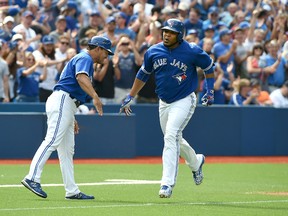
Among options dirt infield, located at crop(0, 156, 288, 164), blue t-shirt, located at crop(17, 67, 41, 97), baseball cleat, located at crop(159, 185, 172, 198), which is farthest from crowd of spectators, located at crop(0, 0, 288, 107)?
baseball cleat, located at crop(159, 185, 172, 198)

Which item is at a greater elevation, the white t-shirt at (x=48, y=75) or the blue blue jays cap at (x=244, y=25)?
the blue blue jays cap at (x=244, y=25)

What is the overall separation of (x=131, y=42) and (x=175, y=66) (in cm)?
848

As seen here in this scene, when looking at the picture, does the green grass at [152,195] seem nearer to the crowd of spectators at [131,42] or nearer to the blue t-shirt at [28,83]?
Answer: the blue t-shirt at [28,83]

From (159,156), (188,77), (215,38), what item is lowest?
(159,156)

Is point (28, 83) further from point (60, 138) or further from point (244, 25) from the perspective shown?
point (60, 138)

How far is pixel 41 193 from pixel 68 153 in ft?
2.06

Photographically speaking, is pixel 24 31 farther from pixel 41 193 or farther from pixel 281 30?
pixel 41 193

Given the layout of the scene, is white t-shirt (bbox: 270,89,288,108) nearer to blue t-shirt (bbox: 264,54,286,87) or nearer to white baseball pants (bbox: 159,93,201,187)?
blue t-shirt (bbox: 264,54,286,87)

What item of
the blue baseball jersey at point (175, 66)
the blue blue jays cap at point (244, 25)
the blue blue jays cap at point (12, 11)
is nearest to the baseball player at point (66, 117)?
the blue baseball jersey at point (175, 66)

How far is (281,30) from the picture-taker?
22656 mm

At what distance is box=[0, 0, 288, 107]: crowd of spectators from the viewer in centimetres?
1891

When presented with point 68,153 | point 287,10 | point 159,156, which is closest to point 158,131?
point 159,156

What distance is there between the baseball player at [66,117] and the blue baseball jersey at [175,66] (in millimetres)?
821

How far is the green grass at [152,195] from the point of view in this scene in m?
9.71
